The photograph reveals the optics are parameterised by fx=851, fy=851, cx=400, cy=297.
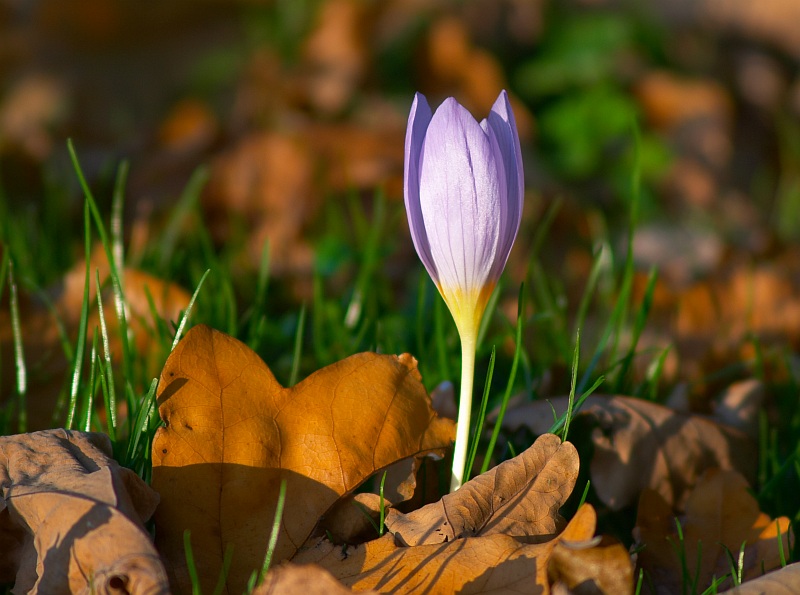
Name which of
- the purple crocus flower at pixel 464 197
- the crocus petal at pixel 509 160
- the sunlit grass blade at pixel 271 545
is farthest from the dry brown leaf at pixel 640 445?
the sunlit grass blade at pixel 271 545

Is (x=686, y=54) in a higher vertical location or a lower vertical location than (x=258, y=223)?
higher

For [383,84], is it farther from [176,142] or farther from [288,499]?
[288,499]

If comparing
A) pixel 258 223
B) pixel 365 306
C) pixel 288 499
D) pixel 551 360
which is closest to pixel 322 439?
pixel 288 499

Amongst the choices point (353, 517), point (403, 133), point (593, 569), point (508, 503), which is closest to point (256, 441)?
point (353, 517)

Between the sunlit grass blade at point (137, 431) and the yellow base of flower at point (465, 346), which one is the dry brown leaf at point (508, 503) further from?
the sunlit grass blade at point (137, 431)

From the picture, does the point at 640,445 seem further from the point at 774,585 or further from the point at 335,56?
the point at 335,56

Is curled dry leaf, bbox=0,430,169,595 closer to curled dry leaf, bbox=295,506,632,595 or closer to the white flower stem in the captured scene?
curled dry leaf, bbox=295,506,632,595
